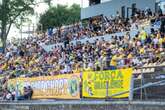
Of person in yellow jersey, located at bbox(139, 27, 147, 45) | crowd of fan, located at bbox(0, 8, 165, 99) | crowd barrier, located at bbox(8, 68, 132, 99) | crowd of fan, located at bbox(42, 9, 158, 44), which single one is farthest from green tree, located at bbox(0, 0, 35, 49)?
person in yellow jersey, located at bbox(139, 27, 147, 45)

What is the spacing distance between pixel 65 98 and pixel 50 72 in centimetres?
336

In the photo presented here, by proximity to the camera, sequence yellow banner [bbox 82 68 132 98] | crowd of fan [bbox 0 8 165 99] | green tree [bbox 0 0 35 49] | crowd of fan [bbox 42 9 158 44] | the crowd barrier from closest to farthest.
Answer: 1. yellow banner [bbox 82 68 132 98]
2. the crowd barrier
3. crowd of fan [bbox 0 8 165 99]
4. crowd of fan [bbox 42 9 158 44]
5. green tree [bbox 0 0 35 49]

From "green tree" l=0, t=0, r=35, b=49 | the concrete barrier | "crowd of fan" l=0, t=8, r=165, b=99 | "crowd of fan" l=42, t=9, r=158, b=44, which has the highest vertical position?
"green tree" l=0, t=0, r=35, b=49

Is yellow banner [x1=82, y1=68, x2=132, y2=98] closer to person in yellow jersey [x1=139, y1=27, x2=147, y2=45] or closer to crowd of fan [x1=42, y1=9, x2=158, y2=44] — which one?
person in yellow jersey [x1=139, y1=27, x2=147, y2=45]

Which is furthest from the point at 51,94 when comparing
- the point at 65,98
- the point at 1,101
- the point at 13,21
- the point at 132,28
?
the point at 13,21

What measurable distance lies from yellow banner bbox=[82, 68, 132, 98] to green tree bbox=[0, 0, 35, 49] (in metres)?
37.4

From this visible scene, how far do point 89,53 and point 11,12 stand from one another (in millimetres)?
33056

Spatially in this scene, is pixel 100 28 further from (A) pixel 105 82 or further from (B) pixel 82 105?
(B) pixel 82 105

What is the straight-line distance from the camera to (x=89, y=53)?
98.7 ft

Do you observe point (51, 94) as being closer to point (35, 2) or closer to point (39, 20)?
point (35, 2)

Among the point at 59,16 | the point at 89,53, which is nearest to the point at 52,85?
the point at 89,53

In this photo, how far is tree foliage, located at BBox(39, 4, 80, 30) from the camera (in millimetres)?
70812

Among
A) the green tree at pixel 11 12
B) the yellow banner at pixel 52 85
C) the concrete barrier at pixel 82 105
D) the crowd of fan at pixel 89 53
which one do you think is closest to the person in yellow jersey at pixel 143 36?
the crowd of fan at pixel 89 53

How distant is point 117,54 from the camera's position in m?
25.6
